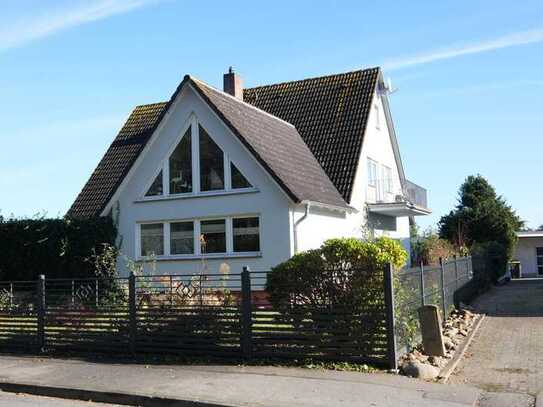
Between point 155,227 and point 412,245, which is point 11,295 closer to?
point 155,227

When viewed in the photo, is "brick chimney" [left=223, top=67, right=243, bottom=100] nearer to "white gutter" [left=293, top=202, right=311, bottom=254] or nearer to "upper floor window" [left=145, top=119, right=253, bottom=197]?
"upper floor window" [left=145, top=119, right=253, bottom=197]

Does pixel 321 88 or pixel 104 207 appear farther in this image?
pixel 321 88

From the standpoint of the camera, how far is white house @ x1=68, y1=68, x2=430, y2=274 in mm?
19188

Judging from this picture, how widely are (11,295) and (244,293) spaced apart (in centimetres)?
540

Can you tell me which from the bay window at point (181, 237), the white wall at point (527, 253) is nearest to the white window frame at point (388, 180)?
the bay window at point (181, 237)

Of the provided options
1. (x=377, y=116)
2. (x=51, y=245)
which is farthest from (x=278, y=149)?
(x=51, y=245)

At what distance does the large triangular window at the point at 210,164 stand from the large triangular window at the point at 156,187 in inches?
59.5

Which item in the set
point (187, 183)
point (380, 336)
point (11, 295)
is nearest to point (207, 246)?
point (187, 183)

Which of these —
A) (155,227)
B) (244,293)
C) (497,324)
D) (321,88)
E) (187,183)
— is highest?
(321,88)

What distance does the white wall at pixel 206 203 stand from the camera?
1900cm

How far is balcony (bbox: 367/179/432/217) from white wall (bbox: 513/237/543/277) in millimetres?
23196

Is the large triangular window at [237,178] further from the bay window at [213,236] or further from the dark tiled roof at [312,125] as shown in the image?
the dark tiled roof at [312,125]

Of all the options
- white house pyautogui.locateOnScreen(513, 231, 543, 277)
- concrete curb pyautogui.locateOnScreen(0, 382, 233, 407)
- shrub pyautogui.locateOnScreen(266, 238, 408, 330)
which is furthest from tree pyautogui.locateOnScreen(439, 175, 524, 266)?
concrete curb pyautogui.locateOnScreen(0, 382, 233, 407)

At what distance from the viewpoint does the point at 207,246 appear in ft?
65.6
